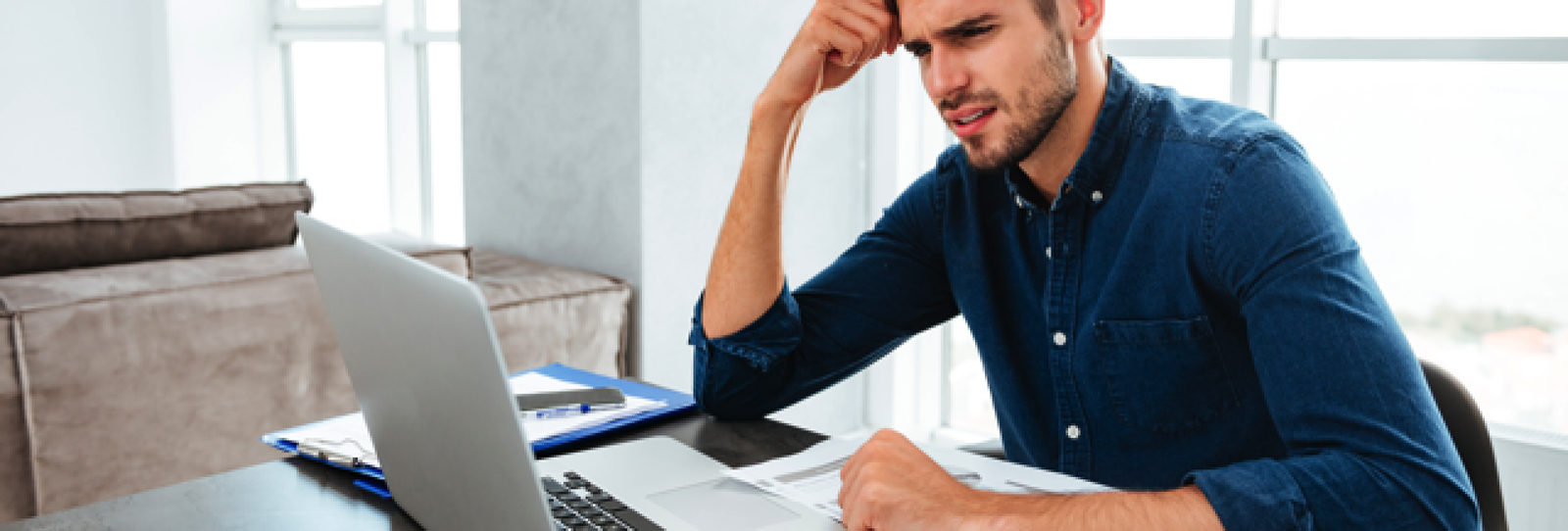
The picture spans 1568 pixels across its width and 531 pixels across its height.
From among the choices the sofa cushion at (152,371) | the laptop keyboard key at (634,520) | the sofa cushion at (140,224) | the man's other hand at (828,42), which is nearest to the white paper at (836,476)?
the laptop keyboard key at (634,520)

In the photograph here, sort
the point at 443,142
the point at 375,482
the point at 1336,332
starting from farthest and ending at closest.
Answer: the point at 443,142 → the point at 375,482 → the point at 1336,332

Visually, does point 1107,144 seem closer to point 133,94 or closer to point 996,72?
point 996,72

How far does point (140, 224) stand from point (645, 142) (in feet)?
3.31

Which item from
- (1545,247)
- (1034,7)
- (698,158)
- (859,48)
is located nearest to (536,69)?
(698,158)

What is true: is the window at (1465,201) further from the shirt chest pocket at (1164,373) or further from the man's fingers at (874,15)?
the man's fingers at (874,15)

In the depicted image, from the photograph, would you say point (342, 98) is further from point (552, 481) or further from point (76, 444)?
point (552, 481)

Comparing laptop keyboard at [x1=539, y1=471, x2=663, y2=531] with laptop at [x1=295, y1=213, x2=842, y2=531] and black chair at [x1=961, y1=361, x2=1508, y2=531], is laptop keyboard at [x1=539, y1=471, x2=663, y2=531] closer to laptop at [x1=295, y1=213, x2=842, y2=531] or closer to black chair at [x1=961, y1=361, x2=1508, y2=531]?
laptop at [x1=295, y1=213, x2=842, y2=531]

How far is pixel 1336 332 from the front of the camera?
923 millimetres

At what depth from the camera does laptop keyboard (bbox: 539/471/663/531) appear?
0.91 m

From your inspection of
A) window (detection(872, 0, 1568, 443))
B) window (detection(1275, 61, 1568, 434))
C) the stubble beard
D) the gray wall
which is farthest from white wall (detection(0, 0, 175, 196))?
the stubble beard

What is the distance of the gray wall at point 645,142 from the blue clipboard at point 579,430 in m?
1.29

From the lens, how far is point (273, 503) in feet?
3.31

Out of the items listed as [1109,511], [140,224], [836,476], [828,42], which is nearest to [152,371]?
[140,224]

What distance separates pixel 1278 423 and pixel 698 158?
192cm
